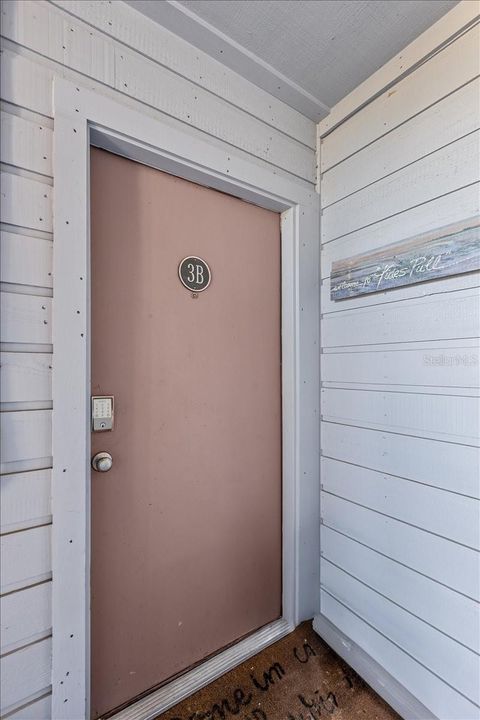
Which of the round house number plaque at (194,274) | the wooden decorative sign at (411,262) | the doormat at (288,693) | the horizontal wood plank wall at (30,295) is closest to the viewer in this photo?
the horizontal wood plank wall at (30,295)

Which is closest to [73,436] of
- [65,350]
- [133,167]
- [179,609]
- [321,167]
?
[65,350]

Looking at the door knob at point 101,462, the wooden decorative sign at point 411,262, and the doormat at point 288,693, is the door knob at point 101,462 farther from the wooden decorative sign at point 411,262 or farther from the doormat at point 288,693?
the wooden decorative sign at point 411,262

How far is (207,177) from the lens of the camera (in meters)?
1.27

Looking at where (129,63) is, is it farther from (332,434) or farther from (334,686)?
(334,686)

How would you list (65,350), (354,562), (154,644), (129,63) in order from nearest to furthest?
(65,350), (129,63), (154,644), (354,562)

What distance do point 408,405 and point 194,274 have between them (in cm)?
97

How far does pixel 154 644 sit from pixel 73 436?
892 mm

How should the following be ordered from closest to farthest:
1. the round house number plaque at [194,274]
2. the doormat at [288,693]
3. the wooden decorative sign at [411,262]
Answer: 1. the wooden decorative sign at [411,262]
2. the doormat at [288,693]
3. the round house number plaque at [194,274]

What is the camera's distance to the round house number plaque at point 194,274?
1.27 m

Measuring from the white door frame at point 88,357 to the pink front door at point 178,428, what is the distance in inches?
2.4

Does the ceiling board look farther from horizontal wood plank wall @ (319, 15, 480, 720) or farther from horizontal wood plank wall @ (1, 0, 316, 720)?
horizontal wood plank wall @ (1, 0, 316, 720)

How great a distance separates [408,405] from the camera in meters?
1.20

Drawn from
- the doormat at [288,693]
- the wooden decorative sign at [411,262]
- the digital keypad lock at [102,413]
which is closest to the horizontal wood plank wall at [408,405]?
the wooden decorative sign at [411,262]

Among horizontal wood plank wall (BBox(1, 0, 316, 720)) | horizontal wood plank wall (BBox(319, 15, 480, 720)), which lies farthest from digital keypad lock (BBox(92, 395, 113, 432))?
horizontal wood plank wall (BBox(319, 15, 480, 720))
